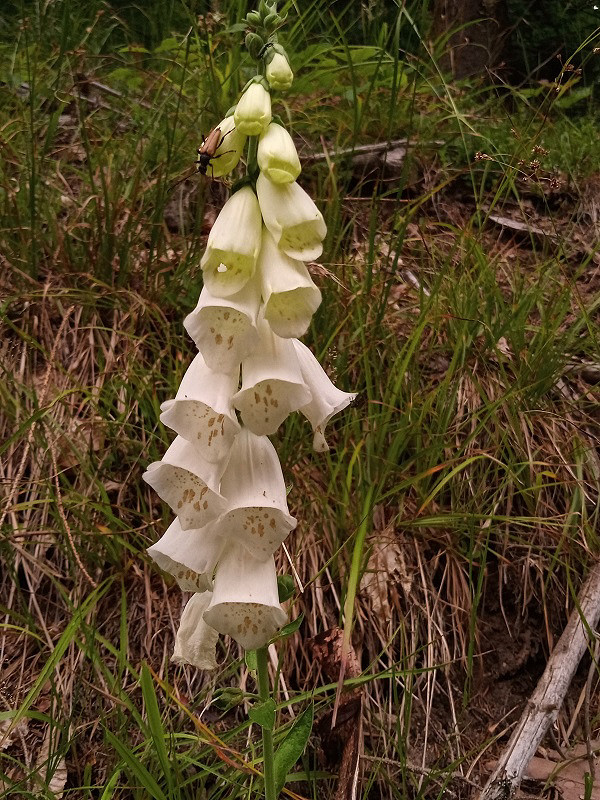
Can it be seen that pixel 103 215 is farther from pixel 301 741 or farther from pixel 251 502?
pixel 301 741

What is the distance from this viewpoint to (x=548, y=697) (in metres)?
2.01

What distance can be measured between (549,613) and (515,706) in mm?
318

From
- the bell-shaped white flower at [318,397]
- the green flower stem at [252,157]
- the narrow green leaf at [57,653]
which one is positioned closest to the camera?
the green flower stem at [252,157]

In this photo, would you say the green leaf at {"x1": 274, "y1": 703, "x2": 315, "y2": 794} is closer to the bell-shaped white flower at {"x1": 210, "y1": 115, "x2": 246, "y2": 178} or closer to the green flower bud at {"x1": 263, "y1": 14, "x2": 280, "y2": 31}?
the bell-shaped white flower at {"x1": 210, "y1": 115, "x2": 246, "y2": 178}

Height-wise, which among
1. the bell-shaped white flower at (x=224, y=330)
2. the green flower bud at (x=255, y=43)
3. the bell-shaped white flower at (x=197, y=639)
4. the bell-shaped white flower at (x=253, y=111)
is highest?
the green flower bud at (x=255, y=43)

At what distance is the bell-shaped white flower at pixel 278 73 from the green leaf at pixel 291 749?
1.21 metres

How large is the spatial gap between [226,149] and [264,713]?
105 centimetres

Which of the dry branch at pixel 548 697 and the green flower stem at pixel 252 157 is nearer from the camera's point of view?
the green flower stem at pixel 252 157

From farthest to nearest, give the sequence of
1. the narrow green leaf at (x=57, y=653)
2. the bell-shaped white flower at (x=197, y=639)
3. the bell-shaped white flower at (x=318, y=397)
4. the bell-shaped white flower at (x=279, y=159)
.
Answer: the narrow green leaf at (x=57, y=653)
the bell-shaped white flower at (x=197, y=639)
the bell-shaped white flower at (x=318, y=397)
the bell-shaped white flower at (x=279, y=159)

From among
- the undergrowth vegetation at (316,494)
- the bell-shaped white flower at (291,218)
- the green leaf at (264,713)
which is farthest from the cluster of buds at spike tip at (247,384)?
the undergrowth vegetation at (316,494)

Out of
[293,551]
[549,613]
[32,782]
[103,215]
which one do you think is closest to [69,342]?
[103,215]

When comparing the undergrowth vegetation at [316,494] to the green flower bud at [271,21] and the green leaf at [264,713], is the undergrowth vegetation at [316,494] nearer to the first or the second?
the green leaf at [264,713]

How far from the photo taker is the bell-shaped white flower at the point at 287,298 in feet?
4.15

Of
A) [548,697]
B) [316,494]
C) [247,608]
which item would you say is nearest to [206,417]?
[247,608]
